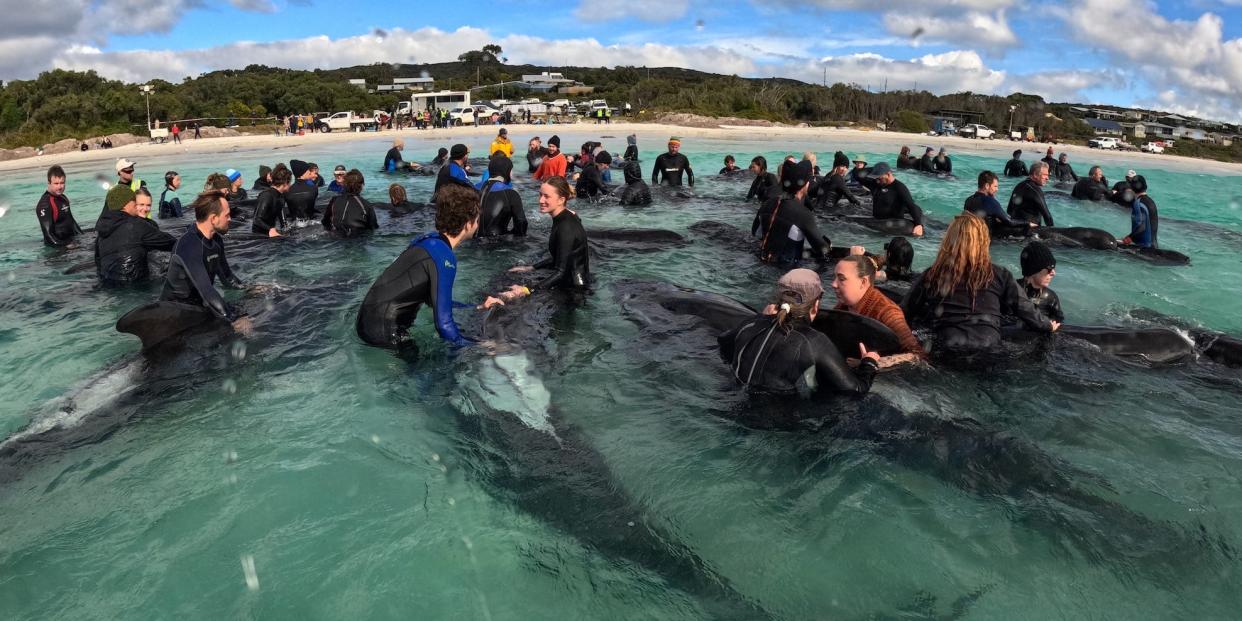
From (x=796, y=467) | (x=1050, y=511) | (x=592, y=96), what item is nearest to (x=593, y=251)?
(x=796, y=467)

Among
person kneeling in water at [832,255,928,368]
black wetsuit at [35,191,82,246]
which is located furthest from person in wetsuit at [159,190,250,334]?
black wetsuit at [35,191,82,246]

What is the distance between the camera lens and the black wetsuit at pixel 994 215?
430 inches

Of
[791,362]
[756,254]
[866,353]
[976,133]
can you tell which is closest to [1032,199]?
[756,254]

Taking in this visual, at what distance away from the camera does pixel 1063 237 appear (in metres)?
12.7

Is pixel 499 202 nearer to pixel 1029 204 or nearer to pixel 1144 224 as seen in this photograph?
pixel 1029 204

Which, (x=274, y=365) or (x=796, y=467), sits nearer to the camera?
(x=796, y=467)

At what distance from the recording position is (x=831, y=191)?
14617 mm

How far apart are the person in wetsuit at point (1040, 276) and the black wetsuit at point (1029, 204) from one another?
6.78m

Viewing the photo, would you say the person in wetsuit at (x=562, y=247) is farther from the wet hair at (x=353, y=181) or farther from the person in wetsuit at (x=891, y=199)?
the person in wetsuit at (x=891, y=199)

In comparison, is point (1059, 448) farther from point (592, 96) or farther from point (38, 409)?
point (592, 96)

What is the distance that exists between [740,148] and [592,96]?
62885 mm

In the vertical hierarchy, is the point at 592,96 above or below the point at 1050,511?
above

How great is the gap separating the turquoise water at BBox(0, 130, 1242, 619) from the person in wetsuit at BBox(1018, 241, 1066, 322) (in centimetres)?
64

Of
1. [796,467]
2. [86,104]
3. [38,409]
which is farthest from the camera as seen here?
[86,104]
